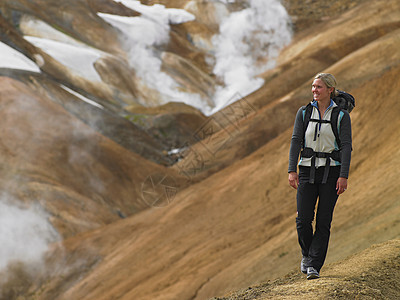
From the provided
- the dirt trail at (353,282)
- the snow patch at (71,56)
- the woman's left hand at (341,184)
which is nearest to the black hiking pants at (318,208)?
the woman's left hand at (341,184)

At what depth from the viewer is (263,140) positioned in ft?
87.6

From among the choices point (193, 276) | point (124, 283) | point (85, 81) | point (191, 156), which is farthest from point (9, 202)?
point (85, 81)

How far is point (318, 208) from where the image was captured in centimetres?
532

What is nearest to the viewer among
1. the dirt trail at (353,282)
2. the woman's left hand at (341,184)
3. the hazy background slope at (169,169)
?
the dirt trail at (353,282)

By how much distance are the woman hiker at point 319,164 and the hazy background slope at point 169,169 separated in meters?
3.73

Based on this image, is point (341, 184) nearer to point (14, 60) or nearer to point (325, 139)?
point (325, 139)

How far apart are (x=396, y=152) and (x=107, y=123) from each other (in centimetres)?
1837

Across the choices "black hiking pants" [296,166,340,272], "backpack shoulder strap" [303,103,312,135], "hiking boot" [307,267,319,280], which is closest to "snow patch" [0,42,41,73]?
"backpack shoulder strap" [303,103,312,135]

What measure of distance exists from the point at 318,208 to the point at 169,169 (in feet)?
70.4

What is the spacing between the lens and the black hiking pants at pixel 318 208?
5.17 metres

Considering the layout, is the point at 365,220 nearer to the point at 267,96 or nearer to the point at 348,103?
the point at 348,103

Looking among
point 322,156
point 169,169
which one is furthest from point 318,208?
point 169,169

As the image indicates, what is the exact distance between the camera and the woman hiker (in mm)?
5113

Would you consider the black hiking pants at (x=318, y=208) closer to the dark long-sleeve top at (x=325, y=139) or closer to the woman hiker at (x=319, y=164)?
the woman hiker at (x=319, y=164)
